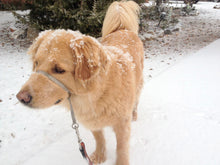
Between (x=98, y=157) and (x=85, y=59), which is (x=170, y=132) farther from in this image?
(x=85, y=59)

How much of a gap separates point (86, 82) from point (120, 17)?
190 centimetres

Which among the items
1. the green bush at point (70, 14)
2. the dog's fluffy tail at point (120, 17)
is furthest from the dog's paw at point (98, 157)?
the green bush at point (70, 14)

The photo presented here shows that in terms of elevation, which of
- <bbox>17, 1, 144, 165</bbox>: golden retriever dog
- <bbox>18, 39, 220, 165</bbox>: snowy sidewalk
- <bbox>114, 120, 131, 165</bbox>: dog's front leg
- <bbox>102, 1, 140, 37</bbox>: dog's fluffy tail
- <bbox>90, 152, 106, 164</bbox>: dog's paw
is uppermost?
<bbox>102, 1, 140, 37</bbox>: dog's fluffy tail

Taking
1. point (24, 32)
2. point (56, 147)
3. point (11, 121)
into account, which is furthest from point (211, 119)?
point (24, 32)

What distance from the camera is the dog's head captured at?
4.08ft

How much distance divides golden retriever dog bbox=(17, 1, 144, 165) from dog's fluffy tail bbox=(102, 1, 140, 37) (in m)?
0.81

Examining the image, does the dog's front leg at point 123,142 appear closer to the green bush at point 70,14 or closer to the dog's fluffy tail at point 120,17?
the dog's fluffy tail at point 120,17

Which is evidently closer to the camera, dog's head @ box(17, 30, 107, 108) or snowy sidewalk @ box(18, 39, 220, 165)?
dog's head @ box(17, 30, 107, 108)

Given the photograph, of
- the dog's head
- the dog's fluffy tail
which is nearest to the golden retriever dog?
the dog's head

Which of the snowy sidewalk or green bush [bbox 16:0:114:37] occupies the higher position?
green bush [bbox 16:0:114:37]

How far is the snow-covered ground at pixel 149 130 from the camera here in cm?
208

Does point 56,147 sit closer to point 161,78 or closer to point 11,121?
point 11,121

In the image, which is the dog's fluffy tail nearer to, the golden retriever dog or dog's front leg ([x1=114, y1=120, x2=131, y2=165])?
the golden retriever dog

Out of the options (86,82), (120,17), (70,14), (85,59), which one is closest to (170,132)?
(86,82)
